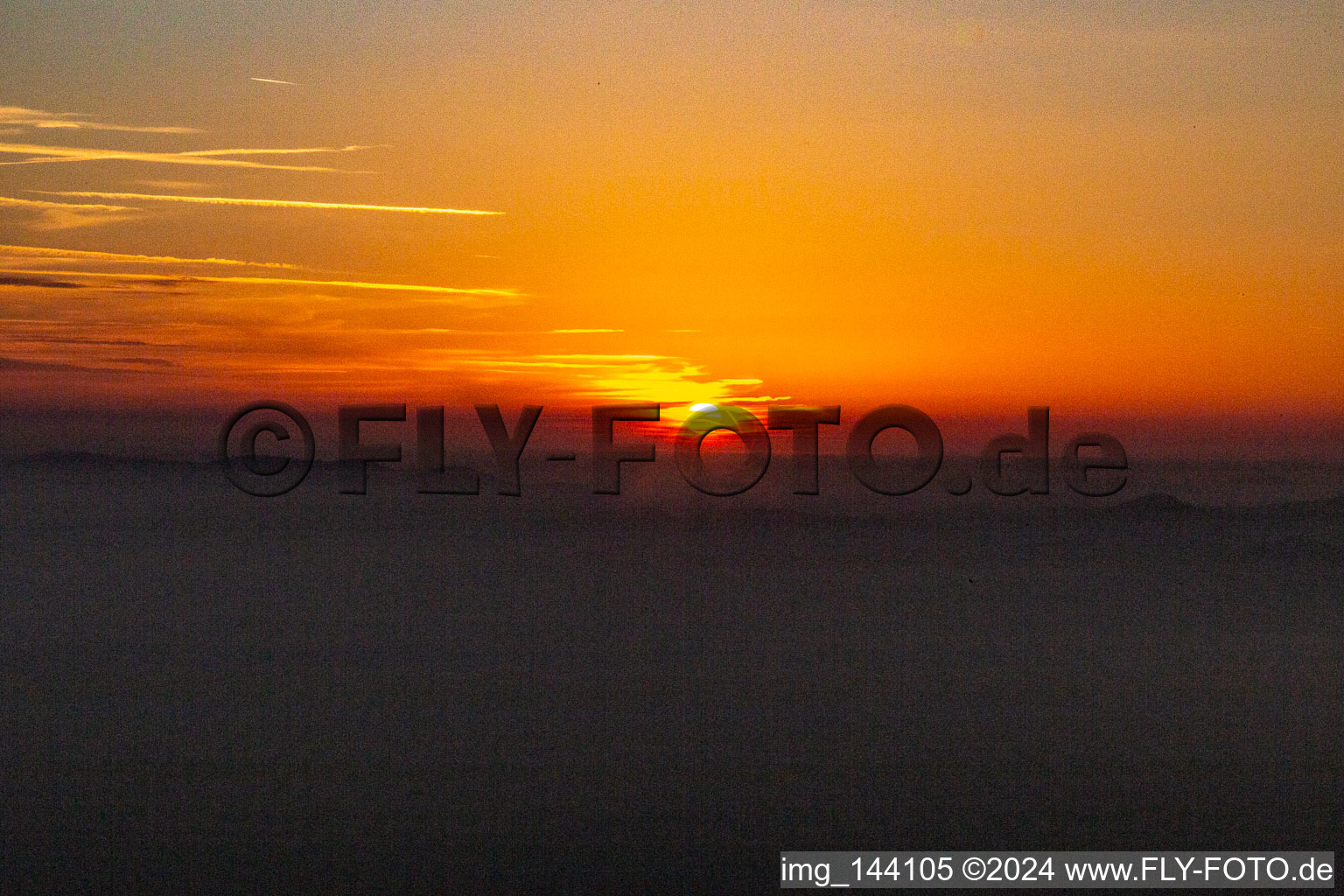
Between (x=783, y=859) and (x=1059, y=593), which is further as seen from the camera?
(x=1059, y=593)

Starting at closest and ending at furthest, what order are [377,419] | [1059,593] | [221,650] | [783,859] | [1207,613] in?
[783,859], [221,650], [377,419], [1207,613], [1059,593]

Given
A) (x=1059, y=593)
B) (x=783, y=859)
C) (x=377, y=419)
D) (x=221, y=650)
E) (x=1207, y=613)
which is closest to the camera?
(x=783, y=859)

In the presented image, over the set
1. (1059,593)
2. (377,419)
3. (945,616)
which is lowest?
(945,616)

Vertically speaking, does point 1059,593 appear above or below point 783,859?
above

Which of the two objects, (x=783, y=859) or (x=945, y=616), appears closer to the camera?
(x=783, y=859)

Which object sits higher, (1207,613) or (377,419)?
(377,419)

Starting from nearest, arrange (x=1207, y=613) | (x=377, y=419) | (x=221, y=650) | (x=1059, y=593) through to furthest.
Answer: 1. (x=221, y=650)
2. (x=377, y=419)
3. (x=1207, y=613)
4. (x=1059, y=593)

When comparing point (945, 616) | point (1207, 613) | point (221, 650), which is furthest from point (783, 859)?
point (1207, 613)

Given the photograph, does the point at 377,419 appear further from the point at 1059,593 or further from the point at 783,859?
the point at 1059,593

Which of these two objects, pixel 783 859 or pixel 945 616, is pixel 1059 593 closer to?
pixel 945 616

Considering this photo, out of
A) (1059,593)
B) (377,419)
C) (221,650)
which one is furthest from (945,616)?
(221,650)
